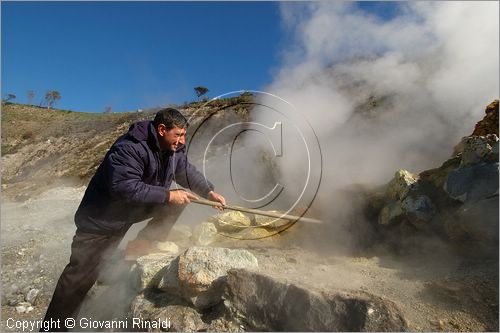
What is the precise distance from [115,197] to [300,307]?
69.0 inches

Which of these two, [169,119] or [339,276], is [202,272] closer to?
[339,276]

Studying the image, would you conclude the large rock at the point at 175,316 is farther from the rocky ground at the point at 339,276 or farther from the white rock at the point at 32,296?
the white rock at the point at 32,296

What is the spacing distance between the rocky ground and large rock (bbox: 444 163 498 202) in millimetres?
551

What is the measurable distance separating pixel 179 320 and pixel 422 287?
1.89 meters

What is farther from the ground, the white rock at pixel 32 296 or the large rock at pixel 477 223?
the large rock at pixel 477 223

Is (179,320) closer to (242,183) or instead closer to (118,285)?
(118,285)

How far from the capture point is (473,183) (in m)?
3.54

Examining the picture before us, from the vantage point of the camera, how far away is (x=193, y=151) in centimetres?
848

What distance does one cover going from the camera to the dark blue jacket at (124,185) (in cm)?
322

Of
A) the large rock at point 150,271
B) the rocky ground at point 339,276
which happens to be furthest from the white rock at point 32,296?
the large rock at point 150,271

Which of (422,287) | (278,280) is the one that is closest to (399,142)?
(422,287)

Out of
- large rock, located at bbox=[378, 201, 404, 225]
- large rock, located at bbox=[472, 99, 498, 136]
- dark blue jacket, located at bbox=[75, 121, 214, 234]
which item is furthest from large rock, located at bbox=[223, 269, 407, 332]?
large rock, located at bbox=[472, 99, 498, 136]

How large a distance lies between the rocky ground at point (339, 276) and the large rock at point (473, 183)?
551 mm

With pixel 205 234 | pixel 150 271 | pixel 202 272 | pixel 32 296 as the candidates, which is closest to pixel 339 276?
pixel 202 272
